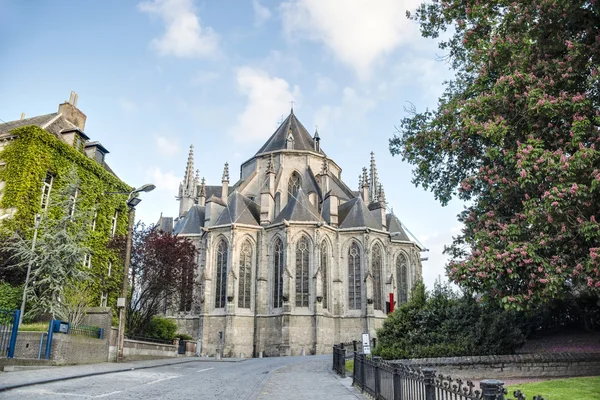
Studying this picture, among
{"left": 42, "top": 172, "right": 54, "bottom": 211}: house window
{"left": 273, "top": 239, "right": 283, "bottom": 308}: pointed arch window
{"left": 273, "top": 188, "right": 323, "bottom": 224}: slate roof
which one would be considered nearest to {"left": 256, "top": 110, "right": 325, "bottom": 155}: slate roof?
{"left": 273, "top": 188, "right": 323, "bottom": 224}: slate roof

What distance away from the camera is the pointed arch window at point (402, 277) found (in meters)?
39.7

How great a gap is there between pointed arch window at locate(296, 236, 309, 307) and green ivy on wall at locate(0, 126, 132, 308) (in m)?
13.0

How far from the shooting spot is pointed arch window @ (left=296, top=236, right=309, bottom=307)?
34656mm

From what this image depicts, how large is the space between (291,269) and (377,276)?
7.35 metres

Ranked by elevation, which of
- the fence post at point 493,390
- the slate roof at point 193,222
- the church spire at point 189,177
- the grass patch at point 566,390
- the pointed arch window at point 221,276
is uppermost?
the church spire at point 189,177

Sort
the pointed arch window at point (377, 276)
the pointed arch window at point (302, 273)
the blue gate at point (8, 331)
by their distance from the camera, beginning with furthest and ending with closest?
the pointed arch window at point (377, 276) → the pointed arch window at point (302, 273) → the blue gate at point (8, 331)

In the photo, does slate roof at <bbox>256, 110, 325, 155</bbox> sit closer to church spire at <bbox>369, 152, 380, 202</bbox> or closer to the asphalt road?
church spire at <bbox>369, 152, 380, 202</bbox>

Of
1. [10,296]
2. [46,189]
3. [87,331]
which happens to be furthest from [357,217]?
[10,296]

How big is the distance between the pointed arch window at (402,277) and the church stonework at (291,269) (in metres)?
0.09

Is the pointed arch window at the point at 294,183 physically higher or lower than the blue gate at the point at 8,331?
higher

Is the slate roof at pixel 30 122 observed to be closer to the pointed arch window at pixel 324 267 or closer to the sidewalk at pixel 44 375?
the sidewalk at pixel 44 375

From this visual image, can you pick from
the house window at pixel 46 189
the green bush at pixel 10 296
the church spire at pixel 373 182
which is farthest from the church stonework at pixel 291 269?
the green bush at pixel 10 296

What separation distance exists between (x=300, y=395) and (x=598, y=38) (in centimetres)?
991

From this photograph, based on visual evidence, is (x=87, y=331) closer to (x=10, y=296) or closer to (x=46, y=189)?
(x=10, y=296)
